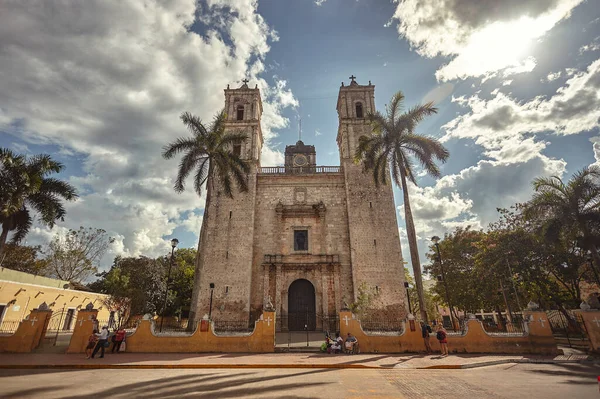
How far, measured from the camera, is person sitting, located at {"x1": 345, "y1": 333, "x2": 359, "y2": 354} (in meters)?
11.6

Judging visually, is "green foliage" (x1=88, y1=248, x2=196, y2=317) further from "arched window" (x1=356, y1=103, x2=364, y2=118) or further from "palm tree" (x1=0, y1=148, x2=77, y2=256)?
"arched window" (x1=356, y1=103, x2=364, y2=118)

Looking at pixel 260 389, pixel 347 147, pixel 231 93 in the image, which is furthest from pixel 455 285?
pixel 231 93

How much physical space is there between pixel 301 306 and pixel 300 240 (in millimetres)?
4491

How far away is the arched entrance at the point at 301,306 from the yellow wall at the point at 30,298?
1472cm

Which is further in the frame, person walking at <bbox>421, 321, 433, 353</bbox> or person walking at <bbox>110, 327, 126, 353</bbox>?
person walking at <bbox>421, 321, 433, 353</bbox>

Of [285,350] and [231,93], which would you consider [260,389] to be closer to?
[285,350]

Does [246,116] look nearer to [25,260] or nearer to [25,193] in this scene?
[25,193]

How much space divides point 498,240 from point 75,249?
3606cm

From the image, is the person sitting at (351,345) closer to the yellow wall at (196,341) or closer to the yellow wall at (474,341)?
the yellow wall at (474,341)

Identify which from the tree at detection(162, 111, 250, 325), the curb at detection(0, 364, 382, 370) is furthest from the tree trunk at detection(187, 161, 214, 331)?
the curb at detection(0, 364, 382, 370)

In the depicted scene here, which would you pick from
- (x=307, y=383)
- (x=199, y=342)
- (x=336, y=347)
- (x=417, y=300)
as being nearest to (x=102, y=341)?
(x=199, y=342)

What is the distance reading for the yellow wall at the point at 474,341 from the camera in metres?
11.5

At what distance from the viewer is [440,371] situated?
28.7ft

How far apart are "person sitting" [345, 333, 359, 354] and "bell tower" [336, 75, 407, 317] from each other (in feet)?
19.6
